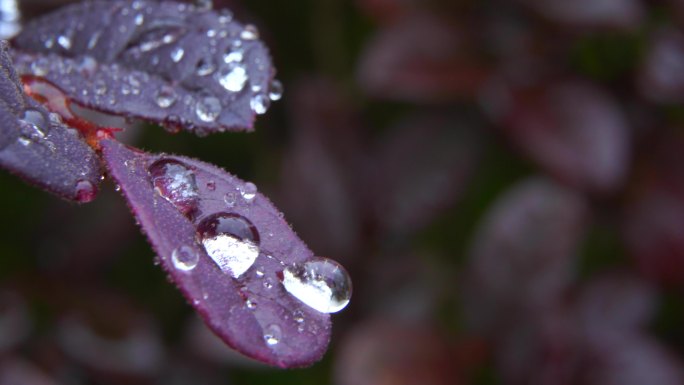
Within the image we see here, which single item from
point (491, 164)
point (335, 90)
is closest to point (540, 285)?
point (491, 164)

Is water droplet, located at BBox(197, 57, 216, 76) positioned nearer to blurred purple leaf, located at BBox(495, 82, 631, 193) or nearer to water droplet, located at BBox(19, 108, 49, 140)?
water droplet, located at BBox(19, 108, 49, 140)

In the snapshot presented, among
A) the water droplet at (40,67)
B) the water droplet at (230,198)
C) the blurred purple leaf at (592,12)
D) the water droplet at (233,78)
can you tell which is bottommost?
the water droplet at (40,67)

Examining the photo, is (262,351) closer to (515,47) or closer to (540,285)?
(540,285)

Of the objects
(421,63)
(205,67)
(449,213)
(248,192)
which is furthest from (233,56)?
(449,213)

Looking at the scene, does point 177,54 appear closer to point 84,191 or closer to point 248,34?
point 248,34

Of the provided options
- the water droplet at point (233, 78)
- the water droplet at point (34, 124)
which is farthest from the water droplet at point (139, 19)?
the water droplet at point (34, 124)

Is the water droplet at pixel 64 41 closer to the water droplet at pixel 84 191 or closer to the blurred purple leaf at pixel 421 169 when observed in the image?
the water droplet at pixel 84 191
